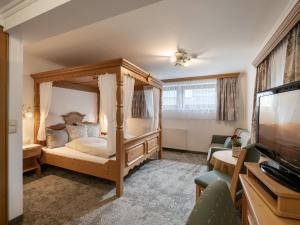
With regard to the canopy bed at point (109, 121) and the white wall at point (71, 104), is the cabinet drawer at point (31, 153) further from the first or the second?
the white wall at point (71, 104)

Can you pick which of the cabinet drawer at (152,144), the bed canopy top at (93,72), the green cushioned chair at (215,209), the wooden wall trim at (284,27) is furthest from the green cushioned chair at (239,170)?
the bed canopy top at (93,72)

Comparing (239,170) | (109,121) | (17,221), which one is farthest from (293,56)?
(17,221)

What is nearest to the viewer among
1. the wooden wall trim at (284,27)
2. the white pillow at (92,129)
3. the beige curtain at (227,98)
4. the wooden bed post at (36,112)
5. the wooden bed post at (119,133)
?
the wooden wall trim at (284,27)

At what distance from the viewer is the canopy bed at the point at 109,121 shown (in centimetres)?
237

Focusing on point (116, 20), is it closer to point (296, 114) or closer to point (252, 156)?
point (296, 114)

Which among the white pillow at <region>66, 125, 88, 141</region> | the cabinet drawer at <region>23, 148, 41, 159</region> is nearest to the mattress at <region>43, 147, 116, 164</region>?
the cabinet drawer at <region>23, 148, 41, 159</region>

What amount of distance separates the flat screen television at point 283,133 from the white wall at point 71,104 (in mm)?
3868

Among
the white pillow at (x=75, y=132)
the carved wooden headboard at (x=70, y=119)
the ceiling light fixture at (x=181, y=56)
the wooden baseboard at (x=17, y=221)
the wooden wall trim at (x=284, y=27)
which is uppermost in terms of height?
the ceiling light fixture at (x=181, y=56)

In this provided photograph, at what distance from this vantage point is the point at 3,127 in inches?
64.1

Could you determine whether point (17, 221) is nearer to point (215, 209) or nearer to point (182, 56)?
point (215, 209)

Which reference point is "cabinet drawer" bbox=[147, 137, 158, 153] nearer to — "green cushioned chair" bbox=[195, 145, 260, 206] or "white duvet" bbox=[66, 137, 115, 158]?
"white duvet" bbox=[66, 137, 115, 158]

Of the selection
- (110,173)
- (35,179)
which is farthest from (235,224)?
(35,179)

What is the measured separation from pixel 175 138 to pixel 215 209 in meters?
4.39

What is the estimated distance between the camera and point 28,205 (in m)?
2.10
